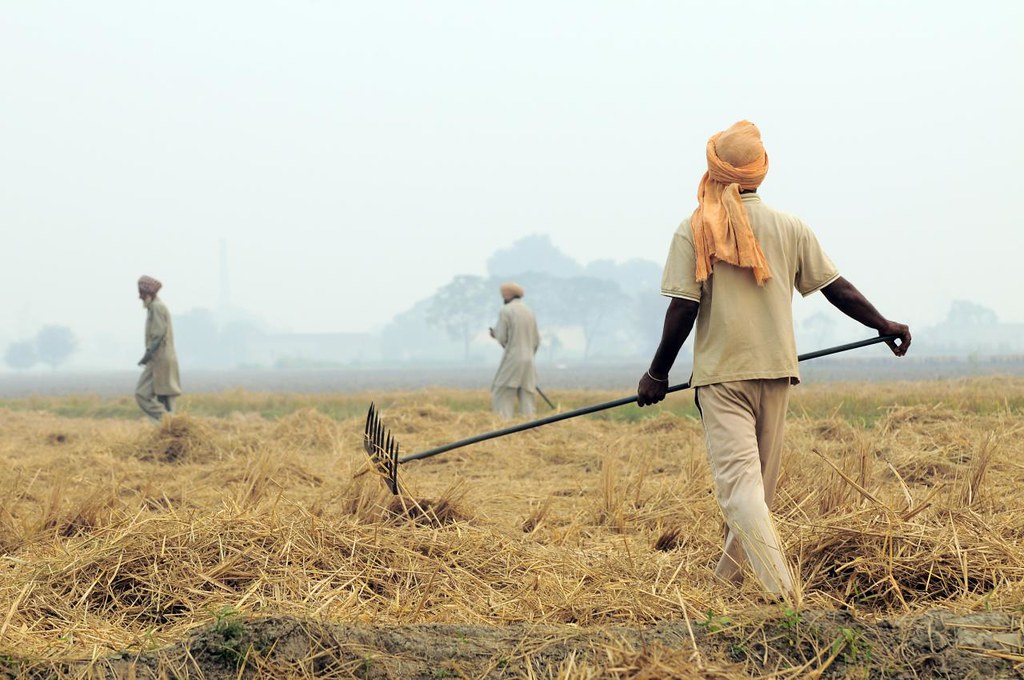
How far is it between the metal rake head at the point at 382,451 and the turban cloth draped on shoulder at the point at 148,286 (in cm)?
615

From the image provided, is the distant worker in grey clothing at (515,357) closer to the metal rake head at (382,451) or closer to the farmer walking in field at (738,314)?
the metal rake head at (382,451)

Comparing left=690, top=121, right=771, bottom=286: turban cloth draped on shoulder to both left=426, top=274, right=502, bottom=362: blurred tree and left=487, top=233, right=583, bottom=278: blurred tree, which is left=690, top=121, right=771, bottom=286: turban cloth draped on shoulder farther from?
left=487, top=233, right=583, bottom=278: blurred tree

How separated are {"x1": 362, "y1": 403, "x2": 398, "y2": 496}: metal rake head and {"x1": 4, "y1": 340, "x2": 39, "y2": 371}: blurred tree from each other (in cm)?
15613

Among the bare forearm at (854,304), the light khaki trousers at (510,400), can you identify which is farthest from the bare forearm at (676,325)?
the light khaki trousers at (510,400)

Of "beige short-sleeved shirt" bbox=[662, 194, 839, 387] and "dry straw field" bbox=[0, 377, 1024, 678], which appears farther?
"beige short-sleeved shirt" bbox=[662, 194, 839, 387]

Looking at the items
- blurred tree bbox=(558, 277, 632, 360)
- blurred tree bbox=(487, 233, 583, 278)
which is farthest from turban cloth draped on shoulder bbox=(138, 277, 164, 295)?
blurred tree bbox=(487, 233, 583, 278)

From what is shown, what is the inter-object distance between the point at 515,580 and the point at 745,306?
1.42 metres

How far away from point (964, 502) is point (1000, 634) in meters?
2.23

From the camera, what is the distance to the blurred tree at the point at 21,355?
477 feet

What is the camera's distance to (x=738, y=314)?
12.2 feet

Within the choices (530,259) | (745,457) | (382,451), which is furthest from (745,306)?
(530,259)

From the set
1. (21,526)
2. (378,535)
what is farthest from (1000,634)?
(21,526)

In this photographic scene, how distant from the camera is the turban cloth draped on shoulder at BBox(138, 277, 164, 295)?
11.3 metres

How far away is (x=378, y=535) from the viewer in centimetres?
452
